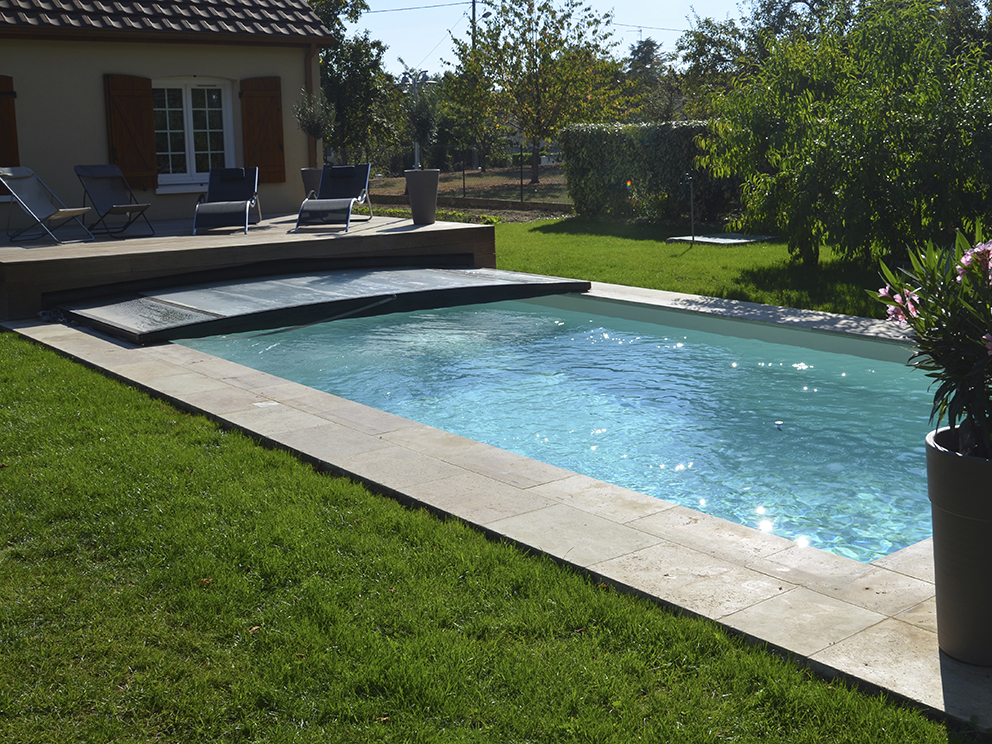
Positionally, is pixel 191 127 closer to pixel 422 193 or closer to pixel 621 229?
pixel 422 193

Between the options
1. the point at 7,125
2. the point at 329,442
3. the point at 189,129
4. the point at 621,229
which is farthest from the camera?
the point at 621,229

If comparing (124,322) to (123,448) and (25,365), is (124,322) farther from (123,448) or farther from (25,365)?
(123,448)

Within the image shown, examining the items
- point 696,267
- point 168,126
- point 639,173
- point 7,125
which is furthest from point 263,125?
point 639,173

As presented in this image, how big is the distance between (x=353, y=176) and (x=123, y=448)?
27.2ft

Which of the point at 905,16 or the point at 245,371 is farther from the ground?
the point at 905,16

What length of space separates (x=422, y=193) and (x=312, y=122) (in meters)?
3.23

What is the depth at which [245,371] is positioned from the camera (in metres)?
6.62

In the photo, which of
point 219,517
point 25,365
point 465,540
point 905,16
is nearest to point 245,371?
point 25,365

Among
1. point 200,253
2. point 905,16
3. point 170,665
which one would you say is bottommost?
point 170,665

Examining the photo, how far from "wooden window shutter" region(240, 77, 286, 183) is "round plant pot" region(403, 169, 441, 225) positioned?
3439 millimetres

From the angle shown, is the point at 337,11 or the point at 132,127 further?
the point at 337,11

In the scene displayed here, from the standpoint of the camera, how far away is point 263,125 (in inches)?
569

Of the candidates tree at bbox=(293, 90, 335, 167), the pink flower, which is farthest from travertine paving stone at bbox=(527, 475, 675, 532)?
tree at bbox=(293, 90, 335, 167)

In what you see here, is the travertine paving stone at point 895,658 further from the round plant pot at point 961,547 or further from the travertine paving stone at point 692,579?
the travertine paving stone at point 692,579
